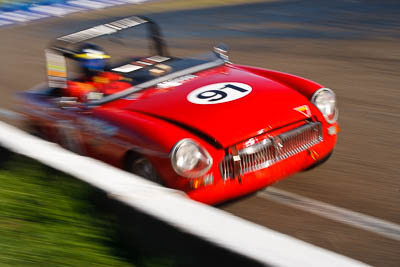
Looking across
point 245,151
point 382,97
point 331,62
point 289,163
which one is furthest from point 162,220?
point 331,62

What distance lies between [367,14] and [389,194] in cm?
882

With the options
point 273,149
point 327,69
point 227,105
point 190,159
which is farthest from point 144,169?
point 327,69

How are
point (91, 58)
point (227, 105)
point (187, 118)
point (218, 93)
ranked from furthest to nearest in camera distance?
point (91, 58), point (218, 93), point (227, 105), point (187, 118)

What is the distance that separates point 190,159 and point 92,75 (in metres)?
1.81

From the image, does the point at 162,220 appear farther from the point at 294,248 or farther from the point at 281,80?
the point at 281,80

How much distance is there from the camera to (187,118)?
4.44 m

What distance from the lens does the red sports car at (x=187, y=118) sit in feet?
13.7

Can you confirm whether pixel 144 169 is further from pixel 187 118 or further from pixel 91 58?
pixel 91 58

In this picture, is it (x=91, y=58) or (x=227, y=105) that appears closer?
(x=227, y=105)

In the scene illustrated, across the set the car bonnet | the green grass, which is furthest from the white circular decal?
the green grass

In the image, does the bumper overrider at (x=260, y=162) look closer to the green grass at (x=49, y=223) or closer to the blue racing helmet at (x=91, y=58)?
the green grass at (x=49, y=223)

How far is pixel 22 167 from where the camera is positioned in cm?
413

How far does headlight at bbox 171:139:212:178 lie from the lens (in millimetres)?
4098

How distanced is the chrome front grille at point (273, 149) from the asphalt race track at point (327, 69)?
1.15ft
